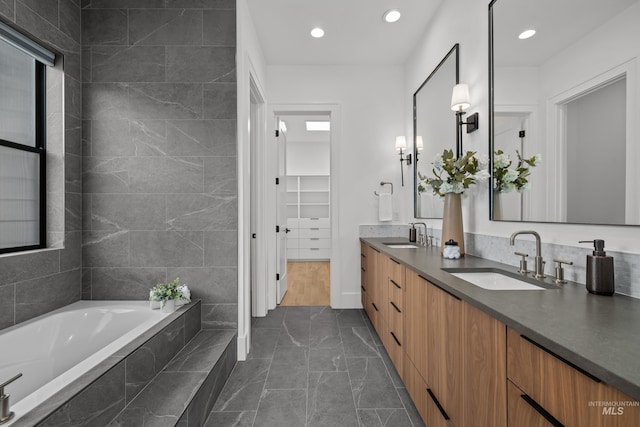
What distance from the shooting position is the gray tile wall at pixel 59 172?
1.80 meters

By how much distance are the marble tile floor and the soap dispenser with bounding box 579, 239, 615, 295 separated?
42.6 inches

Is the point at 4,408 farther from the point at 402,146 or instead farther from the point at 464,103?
the point at 402,146

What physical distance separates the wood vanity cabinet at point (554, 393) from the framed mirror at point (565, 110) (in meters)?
0.66

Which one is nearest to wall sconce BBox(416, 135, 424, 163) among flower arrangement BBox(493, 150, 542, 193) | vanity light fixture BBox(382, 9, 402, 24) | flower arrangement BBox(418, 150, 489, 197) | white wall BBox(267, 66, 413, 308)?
white wall BBox(267, 66, 413, 308)

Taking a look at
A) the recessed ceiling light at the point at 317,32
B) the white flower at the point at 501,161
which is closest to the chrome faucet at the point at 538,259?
the white flower at the point at 501,161

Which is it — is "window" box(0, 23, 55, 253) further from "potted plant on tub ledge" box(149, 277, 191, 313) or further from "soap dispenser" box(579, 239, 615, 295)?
"soap dispenser" box(579, 239, 615, 295)

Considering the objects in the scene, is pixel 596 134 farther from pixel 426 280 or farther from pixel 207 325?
pixel 207 325

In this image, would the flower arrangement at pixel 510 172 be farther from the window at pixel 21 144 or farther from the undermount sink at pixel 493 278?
the window at pixel 21 144

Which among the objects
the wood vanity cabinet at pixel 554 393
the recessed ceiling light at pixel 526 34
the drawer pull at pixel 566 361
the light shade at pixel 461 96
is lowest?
the wood vanity cabinet at pixel 554 393

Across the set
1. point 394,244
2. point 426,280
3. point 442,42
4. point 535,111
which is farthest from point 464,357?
point 442,42

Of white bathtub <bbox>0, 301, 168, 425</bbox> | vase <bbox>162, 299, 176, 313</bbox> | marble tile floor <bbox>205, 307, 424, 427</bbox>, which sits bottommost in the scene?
marble tile floor <bbox>205, 307, 424, 427</bbox>

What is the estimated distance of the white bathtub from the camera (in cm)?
146

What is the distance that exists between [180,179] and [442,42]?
7.69ft

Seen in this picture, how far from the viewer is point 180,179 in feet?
7.23
